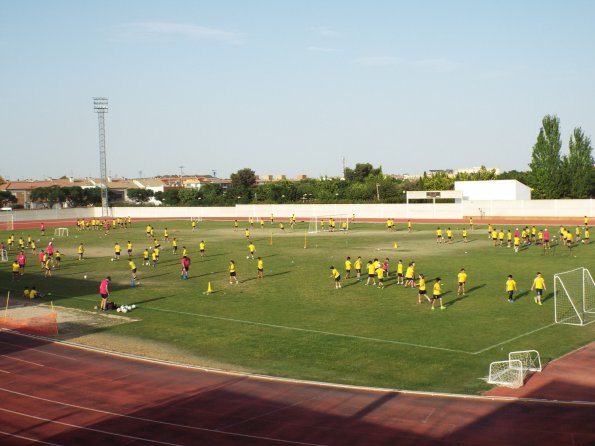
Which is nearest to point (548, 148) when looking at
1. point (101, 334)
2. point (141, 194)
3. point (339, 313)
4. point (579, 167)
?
point (579, 167)

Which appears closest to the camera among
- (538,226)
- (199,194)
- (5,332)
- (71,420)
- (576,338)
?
(71,420)

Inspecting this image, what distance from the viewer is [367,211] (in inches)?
3799

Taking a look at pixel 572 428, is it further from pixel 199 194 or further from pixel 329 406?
pixel 199 194

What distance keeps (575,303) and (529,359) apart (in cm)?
960

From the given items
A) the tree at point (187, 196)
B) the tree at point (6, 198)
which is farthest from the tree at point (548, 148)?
the tree at point (6, 198)

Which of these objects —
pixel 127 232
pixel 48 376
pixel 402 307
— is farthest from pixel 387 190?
pixel 48 376

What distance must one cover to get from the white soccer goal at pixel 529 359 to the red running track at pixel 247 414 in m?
2.58

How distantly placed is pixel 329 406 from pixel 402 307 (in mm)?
12959

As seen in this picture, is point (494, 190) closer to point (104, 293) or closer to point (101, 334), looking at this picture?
point (104, 293)

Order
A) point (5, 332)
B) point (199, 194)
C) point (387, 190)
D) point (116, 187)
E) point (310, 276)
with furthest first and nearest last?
point (116, 187) < point (199, 194) < point (387, 190) < point (310, 276) < point (5, 332)

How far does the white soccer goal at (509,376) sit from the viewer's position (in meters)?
18.3

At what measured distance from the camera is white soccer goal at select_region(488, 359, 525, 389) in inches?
722

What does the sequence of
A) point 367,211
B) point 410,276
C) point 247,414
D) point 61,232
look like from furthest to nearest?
1. point 367,211
2. point 61,232
3. point 410,276
4. point 247,414

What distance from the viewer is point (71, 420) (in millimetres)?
17094
